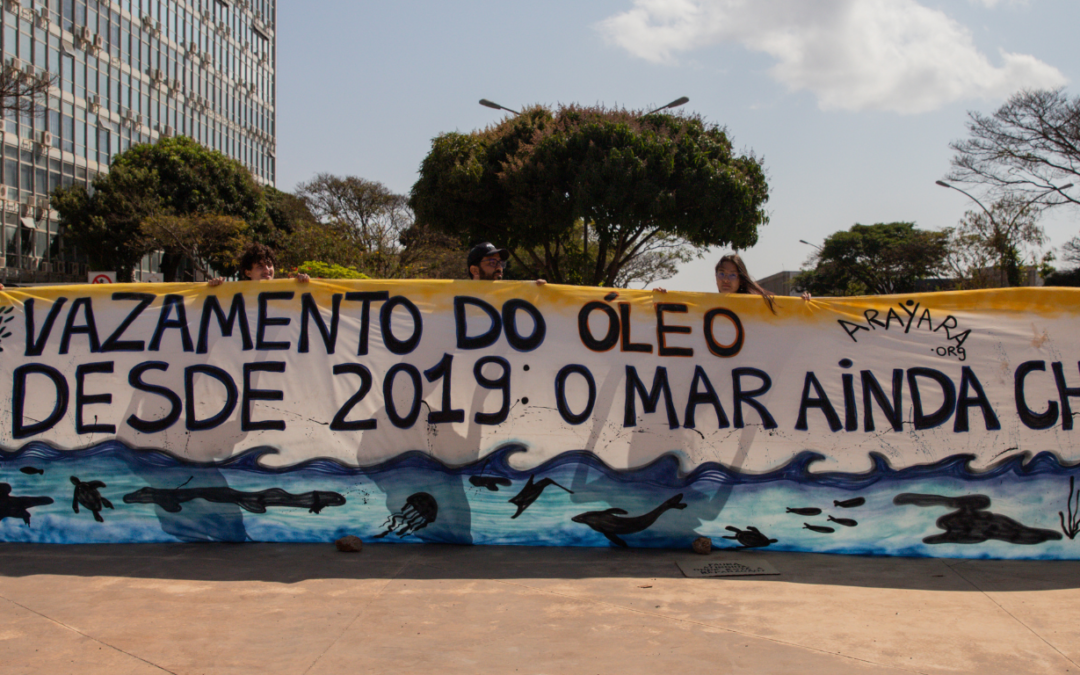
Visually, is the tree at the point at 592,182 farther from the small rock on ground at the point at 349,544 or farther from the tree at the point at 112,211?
the tree at the point at 112,211

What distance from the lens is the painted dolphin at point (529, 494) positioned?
513 centimetres

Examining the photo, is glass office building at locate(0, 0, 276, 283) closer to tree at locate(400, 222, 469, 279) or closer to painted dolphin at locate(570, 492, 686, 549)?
tree at locate(400, 222, 469, 279)

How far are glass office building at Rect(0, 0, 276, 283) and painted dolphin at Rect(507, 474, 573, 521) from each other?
33.9 meters

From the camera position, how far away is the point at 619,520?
5117 millimetres

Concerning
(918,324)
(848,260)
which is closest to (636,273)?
(848,260)

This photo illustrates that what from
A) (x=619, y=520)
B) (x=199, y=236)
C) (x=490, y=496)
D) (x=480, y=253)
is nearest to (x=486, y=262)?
(x=480, y=253)

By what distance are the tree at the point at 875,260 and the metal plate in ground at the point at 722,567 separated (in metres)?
44.5

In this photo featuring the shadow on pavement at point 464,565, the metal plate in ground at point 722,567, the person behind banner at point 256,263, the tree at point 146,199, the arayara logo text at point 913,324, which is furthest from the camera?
the tree at point 146,199

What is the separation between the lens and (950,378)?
5.18 meters

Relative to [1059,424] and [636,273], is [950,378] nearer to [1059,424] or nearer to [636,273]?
[1059,424]

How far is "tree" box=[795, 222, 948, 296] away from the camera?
1951 inches

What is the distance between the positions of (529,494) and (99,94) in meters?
44.7

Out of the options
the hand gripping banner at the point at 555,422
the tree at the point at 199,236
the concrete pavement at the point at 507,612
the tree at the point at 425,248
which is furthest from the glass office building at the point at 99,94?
the concrete pavement at the point at 507,612

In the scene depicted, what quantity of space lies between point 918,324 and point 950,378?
1.27 feet
